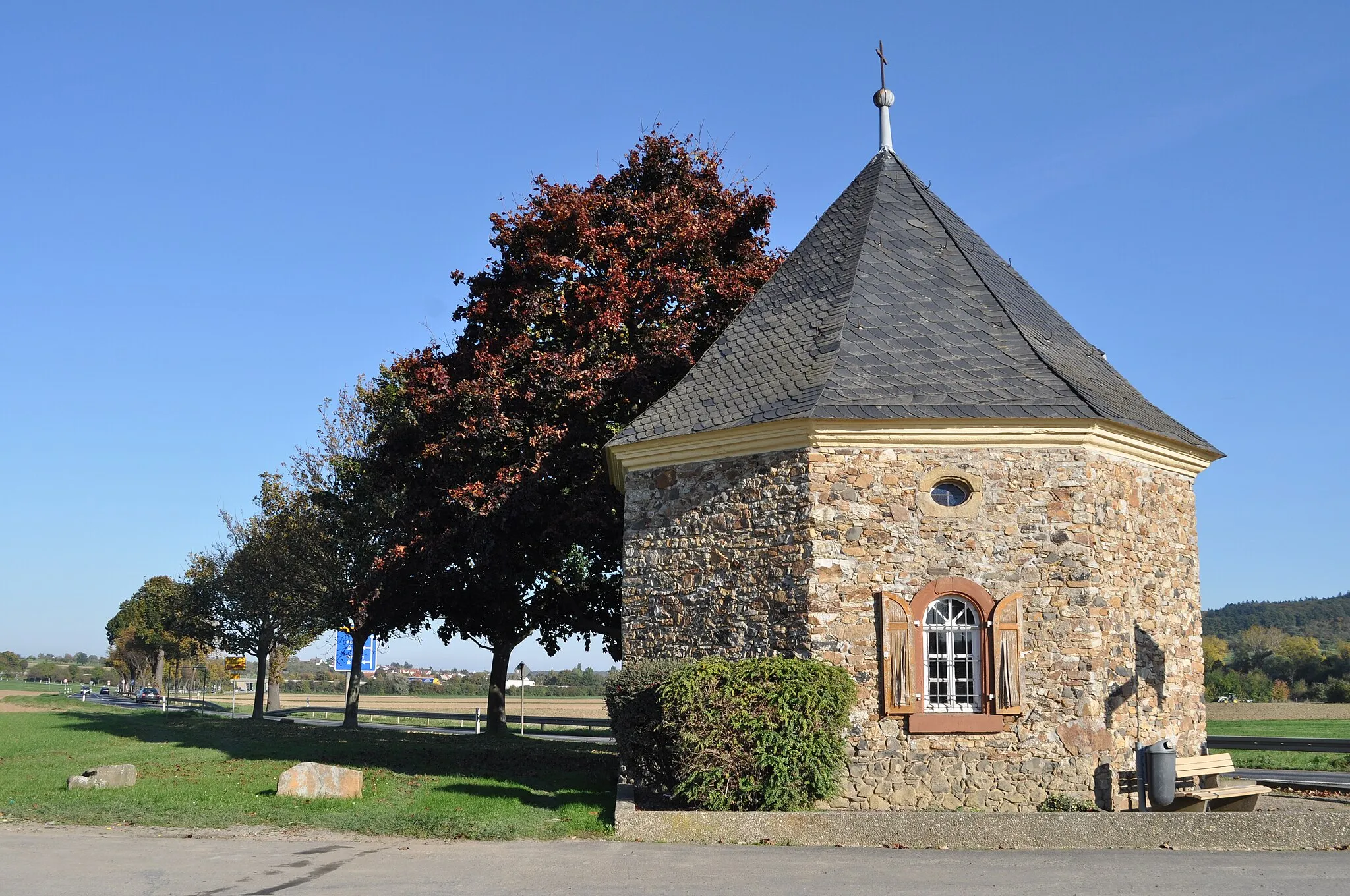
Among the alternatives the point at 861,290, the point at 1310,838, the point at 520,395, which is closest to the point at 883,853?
the point at 1310,838

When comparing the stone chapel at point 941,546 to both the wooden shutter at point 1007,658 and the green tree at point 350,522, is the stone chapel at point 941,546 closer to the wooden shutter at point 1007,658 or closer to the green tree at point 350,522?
the wooden shutter at point 1007,658

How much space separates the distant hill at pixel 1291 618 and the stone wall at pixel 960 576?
102 meters

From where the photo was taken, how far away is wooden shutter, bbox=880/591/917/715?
12.4m

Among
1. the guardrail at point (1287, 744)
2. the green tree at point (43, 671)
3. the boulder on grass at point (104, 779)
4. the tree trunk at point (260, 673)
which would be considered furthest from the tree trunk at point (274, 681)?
the green tree at point (43, 671)

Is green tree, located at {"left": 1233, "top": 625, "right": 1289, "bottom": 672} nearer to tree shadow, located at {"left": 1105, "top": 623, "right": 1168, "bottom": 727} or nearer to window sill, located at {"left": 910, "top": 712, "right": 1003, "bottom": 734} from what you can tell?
tree shadow, located at {"left": 1105, "top": 623, "right": 1168, "bottom": 727}

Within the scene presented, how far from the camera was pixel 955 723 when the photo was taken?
12344mm

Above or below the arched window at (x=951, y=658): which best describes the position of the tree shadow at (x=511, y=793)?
below

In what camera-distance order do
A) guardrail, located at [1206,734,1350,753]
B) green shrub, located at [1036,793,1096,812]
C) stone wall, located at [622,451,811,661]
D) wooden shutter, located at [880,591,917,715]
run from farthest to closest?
1. guardrail, located at [1206,734,1350,753]
2. stone wall, located at [622,451,811,661]
3. wooden shutter, located at [880,591,917,715]
4. green shrub, located at [1036,793,1096,812]

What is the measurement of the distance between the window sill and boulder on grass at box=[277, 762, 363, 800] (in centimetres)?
713

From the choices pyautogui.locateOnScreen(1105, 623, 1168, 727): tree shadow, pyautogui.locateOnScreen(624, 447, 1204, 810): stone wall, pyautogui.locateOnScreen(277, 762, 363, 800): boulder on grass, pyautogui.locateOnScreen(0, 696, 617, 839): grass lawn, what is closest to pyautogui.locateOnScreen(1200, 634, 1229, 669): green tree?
pyautogui.locateOnScreen(0, 696, 617, 839): grass lawn

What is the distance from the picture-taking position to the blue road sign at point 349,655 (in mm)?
29797

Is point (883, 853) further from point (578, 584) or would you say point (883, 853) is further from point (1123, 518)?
point (578, 584)

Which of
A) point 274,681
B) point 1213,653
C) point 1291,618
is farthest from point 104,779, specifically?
point 1291,618

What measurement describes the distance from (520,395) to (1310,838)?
44.8ft
